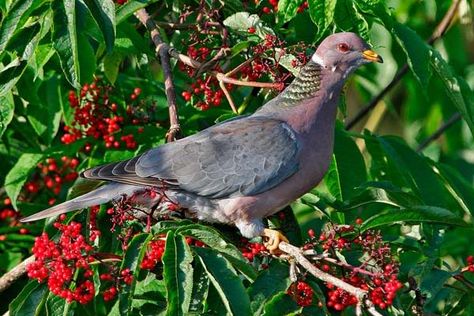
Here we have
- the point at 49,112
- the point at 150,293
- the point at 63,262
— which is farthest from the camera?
the point at 49,112

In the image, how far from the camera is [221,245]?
3.10 m

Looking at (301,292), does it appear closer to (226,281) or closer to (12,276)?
(226,281)

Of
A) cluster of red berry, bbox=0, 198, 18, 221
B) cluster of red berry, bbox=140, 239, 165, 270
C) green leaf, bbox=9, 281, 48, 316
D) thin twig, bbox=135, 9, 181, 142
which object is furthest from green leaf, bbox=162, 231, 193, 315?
cluster of red berry, bbox=0, 198, 18, 221

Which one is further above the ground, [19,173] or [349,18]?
[349,18]

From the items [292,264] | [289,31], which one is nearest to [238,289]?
[292,264]

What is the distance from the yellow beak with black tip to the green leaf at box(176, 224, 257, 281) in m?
1.16

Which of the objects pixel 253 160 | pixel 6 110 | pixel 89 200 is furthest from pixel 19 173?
pixel 253 160

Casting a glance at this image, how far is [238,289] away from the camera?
292 centimetres

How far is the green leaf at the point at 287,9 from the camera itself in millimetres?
3568

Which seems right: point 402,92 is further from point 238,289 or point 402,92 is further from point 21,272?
point 238,289

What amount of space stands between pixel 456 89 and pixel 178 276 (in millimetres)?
1399

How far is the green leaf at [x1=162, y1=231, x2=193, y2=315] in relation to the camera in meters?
2.88

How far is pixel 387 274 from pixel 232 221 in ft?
3.53

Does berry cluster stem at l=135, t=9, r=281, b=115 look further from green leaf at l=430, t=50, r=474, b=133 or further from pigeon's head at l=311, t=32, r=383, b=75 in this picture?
green leaf at l=430, t=50, r=474, b=133
